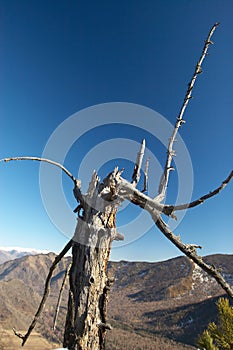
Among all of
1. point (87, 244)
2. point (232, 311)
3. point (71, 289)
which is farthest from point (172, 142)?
point (232, 311)

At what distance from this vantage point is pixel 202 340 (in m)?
5.37

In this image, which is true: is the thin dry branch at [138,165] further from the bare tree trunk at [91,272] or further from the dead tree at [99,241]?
the bare tree trunk at [91,272]

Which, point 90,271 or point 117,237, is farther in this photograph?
point 117,237

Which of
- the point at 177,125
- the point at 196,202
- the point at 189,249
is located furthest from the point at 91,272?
the point at 177,125

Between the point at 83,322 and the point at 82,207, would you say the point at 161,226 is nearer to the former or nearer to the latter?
the point at 82,207

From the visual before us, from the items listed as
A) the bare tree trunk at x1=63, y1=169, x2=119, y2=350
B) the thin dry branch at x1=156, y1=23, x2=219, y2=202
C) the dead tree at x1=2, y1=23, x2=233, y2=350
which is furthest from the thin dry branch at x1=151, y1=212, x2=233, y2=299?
the bare tree trunk at x1=63, y1=169, x2=119, y2=350

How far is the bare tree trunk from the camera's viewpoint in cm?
322

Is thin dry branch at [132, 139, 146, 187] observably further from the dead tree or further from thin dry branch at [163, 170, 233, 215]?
thin dry branch at [163, 170, 233, 215]

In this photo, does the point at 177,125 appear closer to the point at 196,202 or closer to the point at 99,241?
the point at 196,202

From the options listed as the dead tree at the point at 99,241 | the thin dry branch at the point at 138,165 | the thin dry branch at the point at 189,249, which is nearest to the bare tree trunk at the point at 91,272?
the dead tree at the point at 99,241

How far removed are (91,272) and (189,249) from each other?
1263mm

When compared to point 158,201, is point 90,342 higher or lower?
lower

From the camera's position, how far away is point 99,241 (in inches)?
140

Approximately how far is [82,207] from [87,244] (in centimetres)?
66
